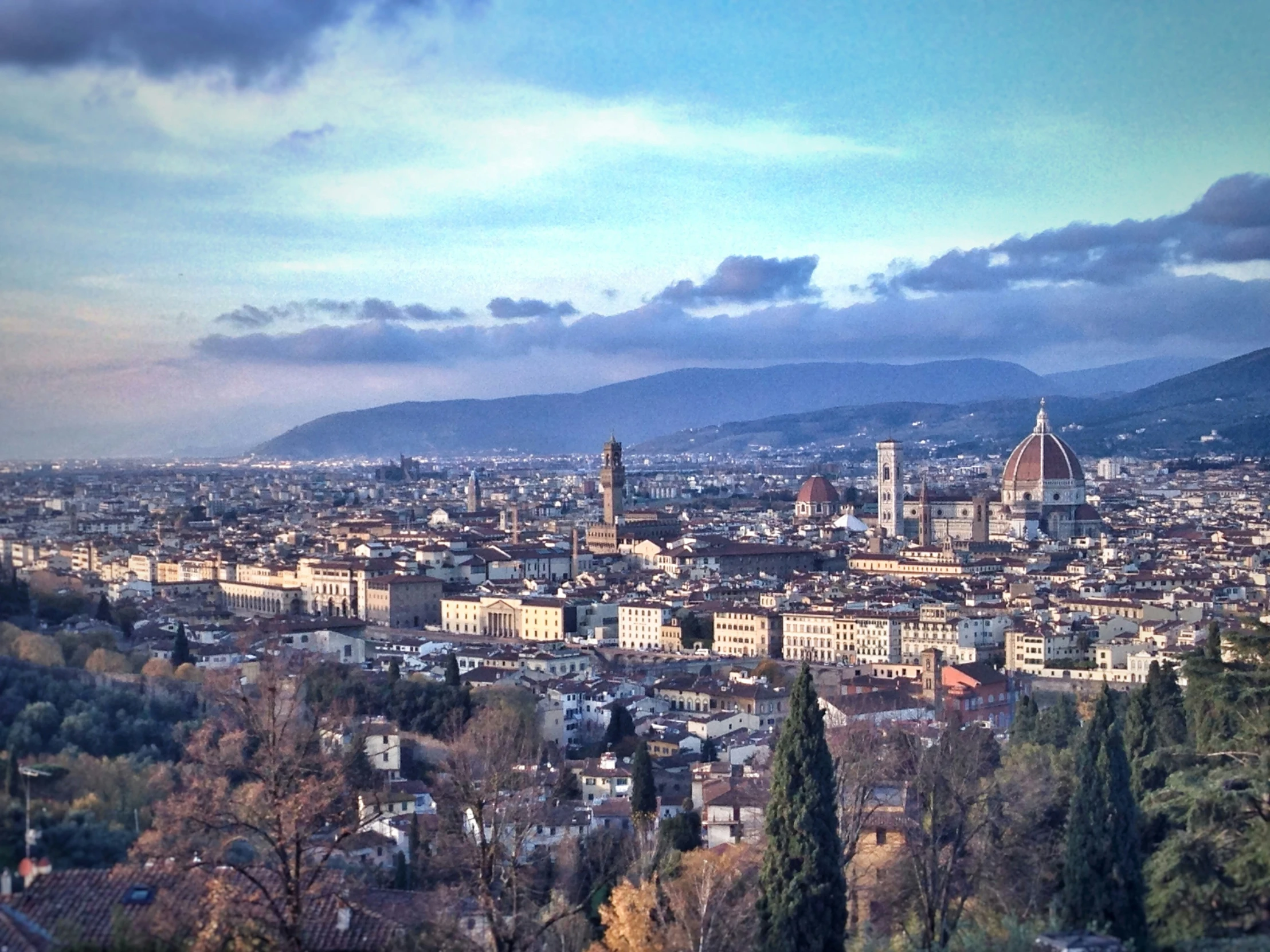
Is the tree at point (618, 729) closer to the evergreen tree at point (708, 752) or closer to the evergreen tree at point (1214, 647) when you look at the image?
the evergreen tree at point (708, 752)

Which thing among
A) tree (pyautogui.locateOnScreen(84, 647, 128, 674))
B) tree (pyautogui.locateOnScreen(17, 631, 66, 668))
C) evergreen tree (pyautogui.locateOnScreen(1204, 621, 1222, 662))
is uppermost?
evergreen tree (pyautogui.locateOnScreen(1204, 621, 1222, 662))

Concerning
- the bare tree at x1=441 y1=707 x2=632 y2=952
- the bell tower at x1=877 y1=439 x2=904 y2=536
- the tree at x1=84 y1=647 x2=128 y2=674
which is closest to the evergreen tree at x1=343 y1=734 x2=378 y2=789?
the bare tree at x1=441 y1=707 x2=632 y2=952

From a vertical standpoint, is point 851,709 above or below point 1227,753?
below

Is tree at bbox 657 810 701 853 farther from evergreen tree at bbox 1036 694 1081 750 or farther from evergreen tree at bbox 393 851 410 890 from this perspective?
evergreen tree at bbox 1036 694 1081 750

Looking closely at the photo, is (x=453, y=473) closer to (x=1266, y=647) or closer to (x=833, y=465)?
(x=833, y=465)

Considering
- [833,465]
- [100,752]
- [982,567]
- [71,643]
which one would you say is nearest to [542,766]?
[100,752]
